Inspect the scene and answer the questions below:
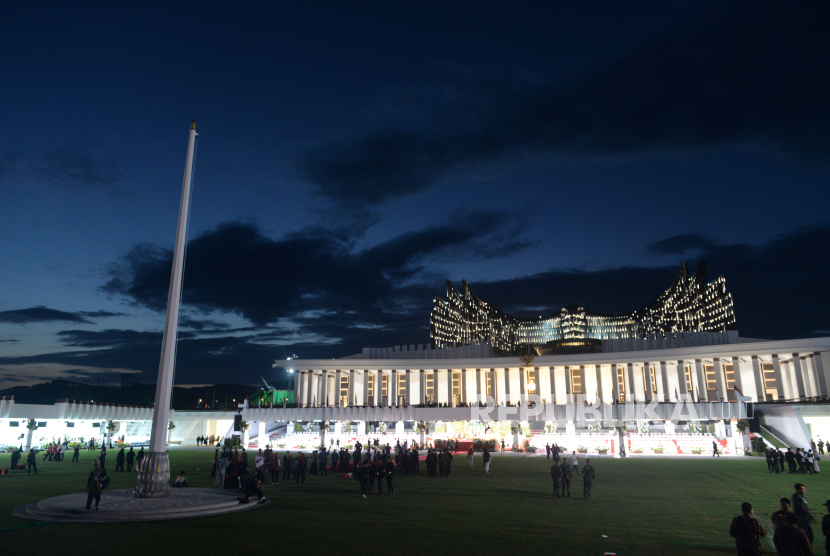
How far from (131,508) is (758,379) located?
205 feet

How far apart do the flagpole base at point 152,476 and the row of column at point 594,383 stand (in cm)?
5406

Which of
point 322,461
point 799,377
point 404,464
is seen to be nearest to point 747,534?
point 404,464

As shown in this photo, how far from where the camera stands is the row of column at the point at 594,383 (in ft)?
189

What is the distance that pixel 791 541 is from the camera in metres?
7.29

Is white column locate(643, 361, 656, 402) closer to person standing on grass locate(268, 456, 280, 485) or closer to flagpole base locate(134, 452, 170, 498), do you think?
person standing on grass locate(268, 456, 280, 485)

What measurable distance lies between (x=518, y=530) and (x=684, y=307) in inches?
3868

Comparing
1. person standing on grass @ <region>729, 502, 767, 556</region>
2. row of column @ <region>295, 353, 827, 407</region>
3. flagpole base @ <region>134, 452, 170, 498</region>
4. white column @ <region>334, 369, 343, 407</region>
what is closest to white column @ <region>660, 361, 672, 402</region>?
row of column @ <region>295, 353, 827, 407</region>

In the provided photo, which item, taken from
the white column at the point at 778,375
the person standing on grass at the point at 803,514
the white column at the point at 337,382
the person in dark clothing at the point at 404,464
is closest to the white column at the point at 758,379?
the white column at the point at 778,375

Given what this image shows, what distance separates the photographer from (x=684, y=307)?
3888 inches

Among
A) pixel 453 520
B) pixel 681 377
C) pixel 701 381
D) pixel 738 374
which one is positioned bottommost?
pixel 453 520

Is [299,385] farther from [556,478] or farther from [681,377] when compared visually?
[556,478]

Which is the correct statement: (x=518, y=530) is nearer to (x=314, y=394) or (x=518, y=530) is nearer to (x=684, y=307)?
(x=314, y=394)

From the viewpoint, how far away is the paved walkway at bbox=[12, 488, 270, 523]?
13.7 m

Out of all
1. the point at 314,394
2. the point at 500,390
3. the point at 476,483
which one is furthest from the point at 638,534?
the point at 314,394
